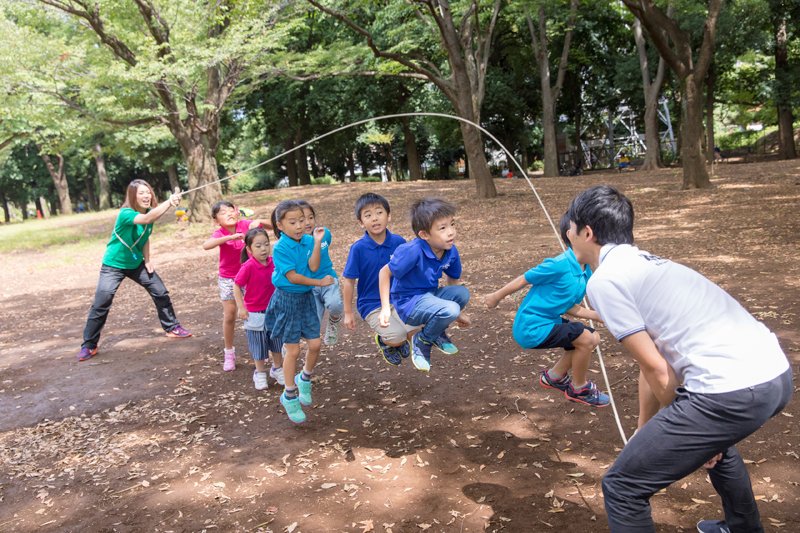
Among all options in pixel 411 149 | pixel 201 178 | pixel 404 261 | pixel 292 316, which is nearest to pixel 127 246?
pixel 292 316

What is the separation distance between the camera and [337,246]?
14.0 metres

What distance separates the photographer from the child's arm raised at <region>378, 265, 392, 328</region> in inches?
165

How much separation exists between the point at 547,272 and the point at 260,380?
2972 mm

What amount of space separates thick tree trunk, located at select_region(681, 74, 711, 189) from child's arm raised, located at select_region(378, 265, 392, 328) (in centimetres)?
1310

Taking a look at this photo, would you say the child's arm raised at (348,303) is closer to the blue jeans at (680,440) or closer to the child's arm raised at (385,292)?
the child's arm raised at (385,292)

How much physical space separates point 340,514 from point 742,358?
2204 mm

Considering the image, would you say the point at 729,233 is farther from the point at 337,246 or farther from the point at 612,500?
the point at 612,500

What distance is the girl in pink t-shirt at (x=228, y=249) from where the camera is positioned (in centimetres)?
585

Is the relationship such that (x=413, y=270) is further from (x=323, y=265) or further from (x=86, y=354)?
(x=86, y=354)

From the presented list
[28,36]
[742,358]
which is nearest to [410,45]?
[28,36]

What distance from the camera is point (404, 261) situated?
13.9ft

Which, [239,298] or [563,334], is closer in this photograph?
[563,334]

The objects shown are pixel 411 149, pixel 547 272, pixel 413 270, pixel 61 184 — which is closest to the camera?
pixel 547 272

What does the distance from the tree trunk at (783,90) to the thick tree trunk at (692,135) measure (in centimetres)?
1282
